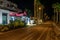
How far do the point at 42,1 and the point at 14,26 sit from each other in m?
20.1

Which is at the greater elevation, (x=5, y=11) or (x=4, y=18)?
(x=5, y=11)

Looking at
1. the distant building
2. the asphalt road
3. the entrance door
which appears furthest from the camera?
the entrance door

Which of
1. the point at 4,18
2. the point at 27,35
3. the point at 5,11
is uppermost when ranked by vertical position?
the point at 5,11

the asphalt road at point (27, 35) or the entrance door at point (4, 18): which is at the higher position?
the entrance door at point (4, 18)

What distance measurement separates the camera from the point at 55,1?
36.6 ft

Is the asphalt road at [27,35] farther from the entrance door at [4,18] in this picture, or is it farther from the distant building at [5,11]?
the entrance door at [4,18]

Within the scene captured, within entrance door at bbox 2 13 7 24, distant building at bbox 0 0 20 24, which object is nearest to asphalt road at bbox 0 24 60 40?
distant building at bbox 0 0 20 24

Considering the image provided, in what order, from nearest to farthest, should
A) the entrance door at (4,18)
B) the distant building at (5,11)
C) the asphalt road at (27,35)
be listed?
the asphalt road at (27,35)
the distant building at (5,11)
the entrance door at (4,18)

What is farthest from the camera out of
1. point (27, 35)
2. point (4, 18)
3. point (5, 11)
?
point (4, 18)

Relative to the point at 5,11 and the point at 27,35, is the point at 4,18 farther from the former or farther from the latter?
the point at 27,35

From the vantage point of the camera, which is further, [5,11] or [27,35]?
[5,11]

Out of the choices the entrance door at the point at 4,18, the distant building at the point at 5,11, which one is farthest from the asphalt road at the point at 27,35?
the entrance door at the point at 4,18

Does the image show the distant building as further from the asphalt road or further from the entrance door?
the asphalt road

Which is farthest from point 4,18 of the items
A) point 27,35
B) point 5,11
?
point 27,35
